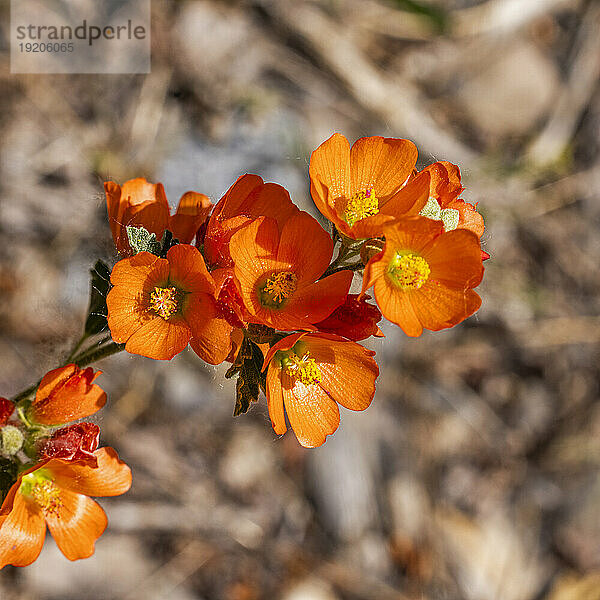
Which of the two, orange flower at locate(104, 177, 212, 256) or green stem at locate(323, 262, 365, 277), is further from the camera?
orange flower at locate(104, 177, 212, 256)

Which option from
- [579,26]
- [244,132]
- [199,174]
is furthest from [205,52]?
[579,26]

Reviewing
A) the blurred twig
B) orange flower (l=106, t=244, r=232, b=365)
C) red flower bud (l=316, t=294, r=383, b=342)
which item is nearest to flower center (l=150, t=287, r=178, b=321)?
orange flower (l=106, t=244, r=232, b=365)

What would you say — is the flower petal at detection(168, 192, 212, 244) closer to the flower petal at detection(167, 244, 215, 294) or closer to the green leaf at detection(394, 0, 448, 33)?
the flower petal at detection(167, 244, 215, 294)

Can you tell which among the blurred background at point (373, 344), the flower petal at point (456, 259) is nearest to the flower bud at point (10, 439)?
the flower petal at point (456, 259)

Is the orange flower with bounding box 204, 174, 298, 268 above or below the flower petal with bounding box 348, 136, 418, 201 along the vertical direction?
below

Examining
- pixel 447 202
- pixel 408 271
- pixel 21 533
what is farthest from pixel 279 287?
pixel 21 533

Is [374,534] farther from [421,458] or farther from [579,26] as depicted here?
[579,26]
